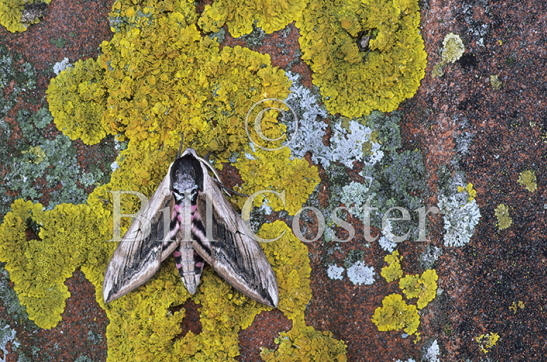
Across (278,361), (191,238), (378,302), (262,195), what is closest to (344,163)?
(262,195)

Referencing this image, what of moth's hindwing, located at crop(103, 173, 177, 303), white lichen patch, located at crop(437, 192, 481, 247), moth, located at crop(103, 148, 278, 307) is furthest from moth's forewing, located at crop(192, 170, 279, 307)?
white lichen patch, located at crop(437, 192, 481, 247)

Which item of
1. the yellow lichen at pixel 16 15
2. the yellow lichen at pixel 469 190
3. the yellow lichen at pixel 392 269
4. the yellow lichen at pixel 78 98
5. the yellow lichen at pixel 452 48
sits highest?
the yellow lichen at pixel 16 15

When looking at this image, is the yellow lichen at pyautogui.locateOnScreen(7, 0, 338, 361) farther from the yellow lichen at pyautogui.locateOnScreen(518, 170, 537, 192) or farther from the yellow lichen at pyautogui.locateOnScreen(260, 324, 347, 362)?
the yellow lichen at pyautogui.locateOnScreen(518, 170, 537, 192)

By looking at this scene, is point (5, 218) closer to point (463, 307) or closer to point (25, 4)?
point (25, 4)

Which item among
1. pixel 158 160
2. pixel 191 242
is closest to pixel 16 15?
pixel 158 160

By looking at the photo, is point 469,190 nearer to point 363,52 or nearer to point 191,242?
point 363,52

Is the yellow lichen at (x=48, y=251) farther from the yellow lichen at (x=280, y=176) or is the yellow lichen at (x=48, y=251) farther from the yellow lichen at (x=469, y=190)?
the yellow lichen at (x=469, y=190)

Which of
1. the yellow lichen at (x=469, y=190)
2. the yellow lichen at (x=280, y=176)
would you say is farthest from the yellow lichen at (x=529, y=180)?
the yellow lichen at (x=280, y=176)
